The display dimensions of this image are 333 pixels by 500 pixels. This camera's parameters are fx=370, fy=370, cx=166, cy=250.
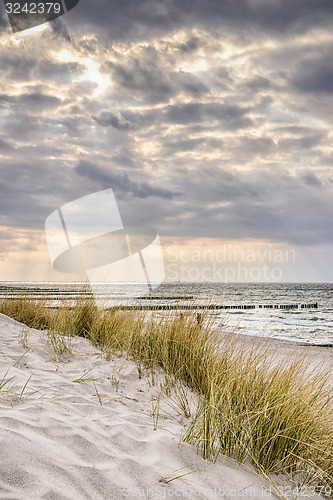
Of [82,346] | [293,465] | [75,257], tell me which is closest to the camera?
[293,465]

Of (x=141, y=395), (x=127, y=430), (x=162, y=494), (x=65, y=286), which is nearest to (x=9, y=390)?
(x=127, y=430)

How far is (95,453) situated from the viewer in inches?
75.2

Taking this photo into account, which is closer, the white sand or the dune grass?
the white sand

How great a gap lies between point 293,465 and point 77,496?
1.34 m

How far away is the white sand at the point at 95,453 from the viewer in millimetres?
1611

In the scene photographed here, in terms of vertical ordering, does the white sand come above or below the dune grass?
above

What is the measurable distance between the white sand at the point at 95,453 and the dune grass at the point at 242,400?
127 millimetres

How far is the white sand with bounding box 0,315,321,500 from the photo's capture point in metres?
1.61

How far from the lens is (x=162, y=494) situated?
168cm

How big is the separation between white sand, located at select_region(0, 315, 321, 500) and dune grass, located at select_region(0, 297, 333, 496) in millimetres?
127

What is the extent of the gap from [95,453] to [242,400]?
113cm

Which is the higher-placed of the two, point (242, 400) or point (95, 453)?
point (95, 453)

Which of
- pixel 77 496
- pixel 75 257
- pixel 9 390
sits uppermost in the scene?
pixel 75 257

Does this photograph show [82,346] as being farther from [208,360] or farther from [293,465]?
[293,465]
